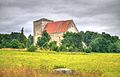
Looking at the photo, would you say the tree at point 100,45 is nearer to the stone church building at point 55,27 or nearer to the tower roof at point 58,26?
the stone church building at point 55,27

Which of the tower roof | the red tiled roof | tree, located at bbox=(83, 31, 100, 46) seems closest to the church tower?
the red tiled roof

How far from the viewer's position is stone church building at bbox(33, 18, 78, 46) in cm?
12350

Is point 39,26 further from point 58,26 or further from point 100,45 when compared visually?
point 100,45

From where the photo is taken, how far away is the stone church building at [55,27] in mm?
123500

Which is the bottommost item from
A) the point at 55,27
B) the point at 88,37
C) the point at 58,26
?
the point at 88,37

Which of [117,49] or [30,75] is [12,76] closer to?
[30,75]

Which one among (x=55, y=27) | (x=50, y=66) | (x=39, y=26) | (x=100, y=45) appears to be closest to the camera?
(x=50, y=66)

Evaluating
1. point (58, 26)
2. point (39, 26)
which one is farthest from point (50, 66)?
point (39, 26)

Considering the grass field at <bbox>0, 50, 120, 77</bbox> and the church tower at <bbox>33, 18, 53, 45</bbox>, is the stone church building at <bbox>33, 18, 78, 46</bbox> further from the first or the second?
the grass field at <bbox>0, 50, 120, 77</bbox>

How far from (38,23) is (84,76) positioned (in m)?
126

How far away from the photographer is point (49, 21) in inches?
5477

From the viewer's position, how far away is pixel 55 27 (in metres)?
128

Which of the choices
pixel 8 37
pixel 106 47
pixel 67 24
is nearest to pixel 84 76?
pixel 106 47

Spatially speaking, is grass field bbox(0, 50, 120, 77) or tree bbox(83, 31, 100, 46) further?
tree bbox(83, 31, 100, 46)
